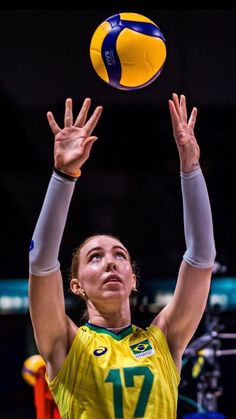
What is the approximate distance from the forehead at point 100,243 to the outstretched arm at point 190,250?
0.24 metres

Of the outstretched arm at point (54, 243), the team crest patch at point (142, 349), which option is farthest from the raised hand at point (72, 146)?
the team crest patch at point (142, 349)

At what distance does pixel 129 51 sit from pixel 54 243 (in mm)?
877

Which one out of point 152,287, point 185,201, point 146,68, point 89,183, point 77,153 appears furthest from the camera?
point 89,183

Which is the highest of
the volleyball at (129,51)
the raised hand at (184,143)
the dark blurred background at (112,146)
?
the volleyball at (129,51)

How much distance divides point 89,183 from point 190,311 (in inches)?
175

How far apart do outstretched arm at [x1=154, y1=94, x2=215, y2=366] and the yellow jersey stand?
80 mm

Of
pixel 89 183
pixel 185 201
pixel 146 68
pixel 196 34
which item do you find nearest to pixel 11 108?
pixel 89 183

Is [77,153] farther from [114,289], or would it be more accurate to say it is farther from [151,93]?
[151,93]

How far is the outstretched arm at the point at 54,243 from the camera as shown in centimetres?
195

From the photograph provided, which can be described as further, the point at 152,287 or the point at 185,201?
the point at 152,287

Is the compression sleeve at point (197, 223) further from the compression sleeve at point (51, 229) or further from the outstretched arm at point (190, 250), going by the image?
the compression sleeve at point (51, 229)

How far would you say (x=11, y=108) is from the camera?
661cm

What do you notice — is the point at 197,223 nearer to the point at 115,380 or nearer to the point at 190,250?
the point at 190,250

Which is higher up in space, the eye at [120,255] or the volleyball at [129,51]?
the volleyball at [129,51]
